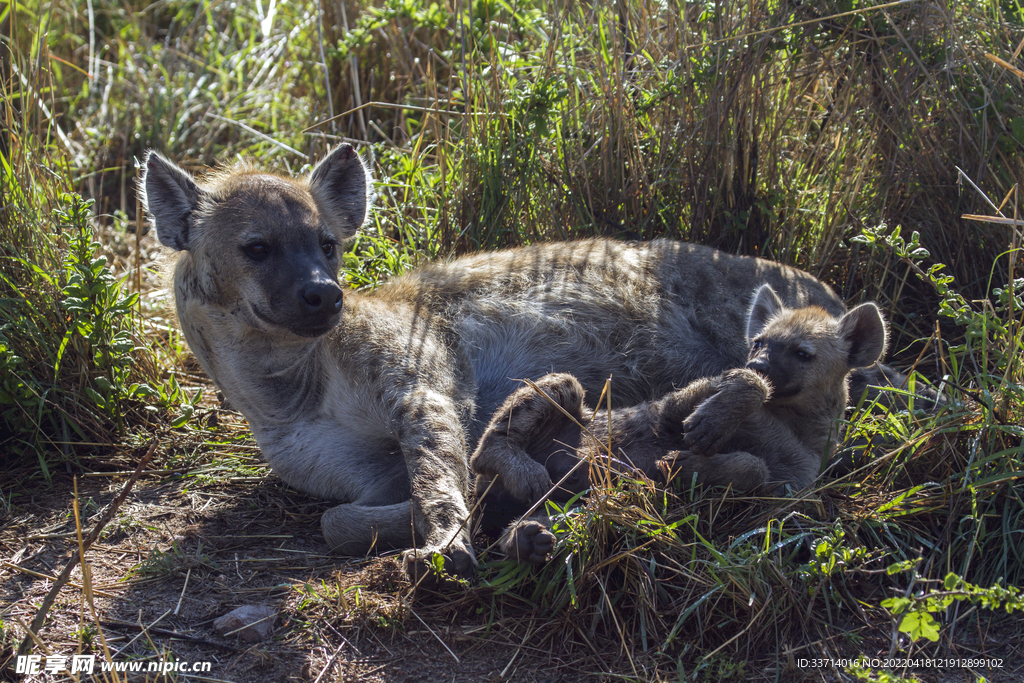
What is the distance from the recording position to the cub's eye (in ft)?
10.3

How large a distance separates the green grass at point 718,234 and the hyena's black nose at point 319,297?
3.13 feet

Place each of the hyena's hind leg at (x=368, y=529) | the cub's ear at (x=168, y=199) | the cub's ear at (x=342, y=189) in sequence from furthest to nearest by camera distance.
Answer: the cub's ear at (x=342, y=189), the cub's ear at (x=168, y=199), the hyena's hind leg at (x=368, y=529)

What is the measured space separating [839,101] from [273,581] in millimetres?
3325

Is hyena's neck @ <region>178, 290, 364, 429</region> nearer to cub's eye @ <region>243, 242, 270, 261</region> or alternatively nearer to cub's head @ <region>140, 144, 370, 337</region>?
cub's head @ <region>140, 144, 370, 337</region>

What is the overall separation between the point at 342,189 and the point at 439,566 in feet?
5.74

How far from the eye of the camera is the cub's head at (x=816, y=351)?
3090mm

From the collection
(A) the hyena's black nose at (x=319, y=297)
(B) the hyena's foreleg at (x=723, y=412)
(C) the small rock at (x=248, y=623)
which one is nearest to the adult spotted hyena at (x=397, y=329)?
(A) the hyena's black nose at (x=319, y=297)

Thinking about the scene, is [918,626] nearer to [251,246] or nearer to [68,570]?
[68,570]

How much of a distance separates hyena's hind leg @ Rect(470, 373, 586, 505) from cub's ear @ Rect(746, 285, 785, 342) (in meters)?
0.83

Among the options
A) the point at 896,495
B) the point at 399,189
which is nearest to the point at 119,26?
the point at 399,189

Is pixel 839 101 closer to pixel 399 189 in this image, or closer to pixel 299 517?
pixel 399 189

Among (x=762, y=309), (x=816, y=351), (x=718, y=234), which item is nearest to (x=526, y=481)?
(x=816, y=351)

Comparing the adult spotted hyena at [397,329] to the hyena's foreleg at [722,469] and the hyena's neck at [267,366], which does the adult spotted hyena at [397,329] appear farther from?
the hyena's foreleg at [722,469]

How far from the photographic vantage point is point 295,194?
131 inches
